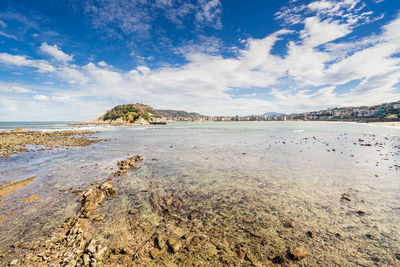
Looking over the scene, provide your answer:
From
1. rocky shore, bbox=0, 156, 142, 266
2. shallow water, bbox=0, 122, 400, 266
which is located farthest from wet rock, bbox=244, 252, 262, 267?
rocky shore, bbox=0, 156, 142, 266

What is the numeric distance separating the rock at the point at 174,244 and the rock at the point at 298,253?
352 cm

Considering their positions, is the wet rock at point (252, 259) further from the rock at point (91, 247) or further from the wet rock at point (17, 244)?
the wet rock at point (17, 244)

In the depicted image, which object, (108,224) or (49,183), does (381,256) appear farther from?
(49,183)

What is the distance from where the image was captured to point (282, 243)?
550cm

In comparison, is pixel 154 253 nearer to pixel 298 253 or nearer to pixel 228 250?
pixel 228 250

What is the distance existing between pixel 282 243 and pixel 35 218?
10.00 m

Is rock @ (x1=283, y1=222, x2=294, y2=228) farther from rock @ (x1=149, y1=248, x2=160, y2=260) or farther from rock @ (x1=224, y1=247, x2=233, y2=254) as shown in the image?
rock @ (x1=149, y1=248, x2=160, y2=260)

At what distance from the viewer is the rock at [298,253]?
484 cm

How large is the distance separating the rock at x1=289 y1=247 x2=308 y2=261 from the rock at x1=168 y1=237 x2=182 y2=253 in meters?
3.52

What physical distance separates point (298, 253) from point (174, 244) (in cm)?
393

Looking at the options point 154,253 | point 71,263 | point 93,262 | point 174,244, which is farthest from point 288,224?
point 71,263

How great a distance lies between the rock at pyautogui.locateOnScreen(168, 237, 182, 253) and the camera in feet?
17.0

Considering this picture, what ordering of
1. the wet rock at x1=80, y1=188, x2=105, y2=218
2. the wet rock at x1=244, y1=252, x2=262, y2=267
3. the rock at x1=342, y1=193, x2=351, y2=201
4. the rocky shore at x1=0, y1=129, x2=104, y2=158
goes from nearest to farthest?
the wet rock at x1=244, y1=252, x2=262, y2=267
the wet rock at x1=80, y1=188, x2=105, y2=218
the rock at x1=342, y1=193, x2=351, y2=201
the rocky shore at x1=0, y1=129, x2=104, y2=158

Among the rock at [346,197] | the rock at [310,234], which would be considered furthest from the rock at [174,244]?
the rock at [346,197]
